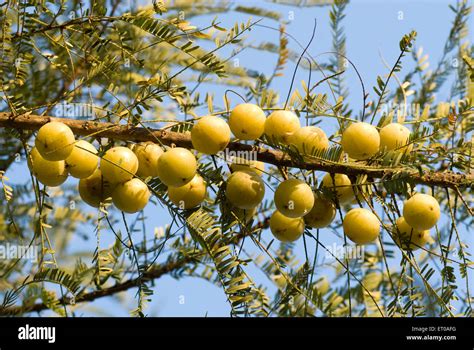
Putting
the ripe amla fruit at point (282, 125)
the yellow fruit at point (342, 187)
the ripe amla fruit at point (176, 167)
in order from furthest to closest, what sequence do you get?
1. the yellow fruit at point (342, 187)
2. the ripe amla fruit at point (282, 125)
3. the ripe amla fruit at point (176, 167)

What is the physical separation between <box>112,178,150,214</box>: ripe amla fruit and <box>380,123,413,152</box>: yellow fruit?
633 millimetres

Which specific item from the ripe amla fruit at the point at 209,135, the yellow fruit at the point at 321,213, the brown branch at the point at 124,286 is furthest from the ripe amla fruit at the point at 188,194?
the brown branch at the point at 124,286

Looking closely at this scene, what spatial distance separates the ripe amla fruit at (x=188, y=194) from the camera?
1.71m

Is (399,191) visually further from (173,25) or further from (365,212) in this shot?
(173,25)

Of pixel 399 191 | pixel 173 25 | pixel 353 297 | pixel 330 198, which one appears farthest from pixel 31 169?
pixel 353 297

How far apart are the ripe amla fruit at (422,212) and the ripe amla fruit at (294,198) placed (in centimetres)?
26

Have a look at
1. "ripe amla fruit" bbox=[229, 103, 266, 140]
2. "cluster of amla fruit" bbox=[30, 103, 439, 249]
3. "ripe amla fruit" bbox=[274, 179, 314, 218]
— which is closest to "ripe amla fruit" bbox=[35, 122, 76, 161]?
"cluster of amla fruit" bbox=[30, 103, 439, 249]

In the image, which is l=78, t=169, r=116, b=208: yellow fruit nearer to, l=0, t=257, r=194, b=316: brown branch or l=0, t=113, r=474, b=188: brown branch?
l=0, t=113, r=474, b=188: brown branch

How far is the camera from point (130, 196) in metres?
1.71

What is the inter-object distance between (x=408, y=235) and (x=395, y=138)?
0.29m

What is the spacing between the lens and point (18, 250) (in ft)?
6.70

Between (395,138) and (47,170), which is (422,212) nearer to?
(395,138)

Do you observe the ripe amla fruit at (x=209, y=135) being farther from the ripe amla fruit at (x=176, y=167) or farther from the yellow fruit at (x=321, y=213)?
the yellow fruit at (x=321, y=213)
